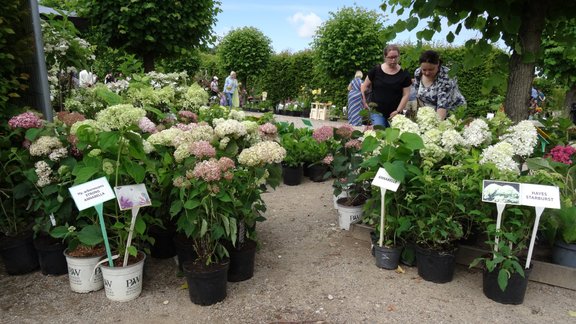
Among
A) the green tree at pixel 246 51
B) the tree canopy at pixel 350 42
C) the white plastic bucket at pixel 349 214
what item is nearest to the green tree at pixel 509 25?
the white plastic bucket at pixel 349 214

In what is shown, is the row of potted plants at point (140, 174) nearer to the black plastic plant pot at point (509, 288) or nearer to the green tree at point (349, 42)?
the black plastic plant pot at point (509, 288)

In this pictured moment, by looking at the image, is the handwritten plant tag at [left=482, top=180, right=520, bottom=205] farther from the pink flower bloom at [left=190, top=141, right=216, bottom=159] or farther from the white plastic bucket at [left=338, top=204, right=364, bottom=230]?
the pink flower bloom at [left=190, top=141, right=216, bottom=159]

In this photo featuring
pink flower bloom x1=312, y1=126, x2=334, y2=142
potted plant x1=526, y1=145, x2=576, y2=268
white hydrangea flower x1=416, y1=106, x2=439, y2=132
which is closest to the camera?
potted plant x1=526, y1=145, x2=576, y2=268

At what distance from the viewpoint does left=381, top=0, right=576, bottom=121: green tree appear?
2.81 meters

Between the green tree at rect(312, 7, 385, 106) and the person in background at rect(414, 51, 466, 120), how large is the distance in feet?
28.3

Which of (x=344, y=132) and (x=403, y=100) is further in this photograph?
(x=403, y=100)

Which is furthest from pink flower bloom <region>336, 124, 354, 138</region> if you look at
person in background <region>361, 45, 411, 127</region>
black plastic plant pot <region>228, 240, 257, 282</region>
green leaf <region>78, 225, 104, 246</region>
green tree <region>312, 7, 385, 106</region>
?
green tree <region>312, 7, 385, 106</region>

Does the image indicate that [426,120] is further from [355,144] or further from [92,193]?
[92,193]

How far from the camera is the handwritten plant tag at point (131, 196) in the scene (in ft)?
7.22

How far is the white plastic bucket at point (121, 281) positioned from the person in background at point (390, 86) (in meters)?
3.09

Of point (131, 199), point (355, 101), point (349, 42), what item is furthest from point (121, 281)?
point (349, 42)

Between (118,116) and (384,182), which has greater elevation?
(118,116)

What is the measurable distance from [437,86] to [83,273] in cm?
360

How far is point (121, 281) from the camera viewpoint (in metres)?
2.34
